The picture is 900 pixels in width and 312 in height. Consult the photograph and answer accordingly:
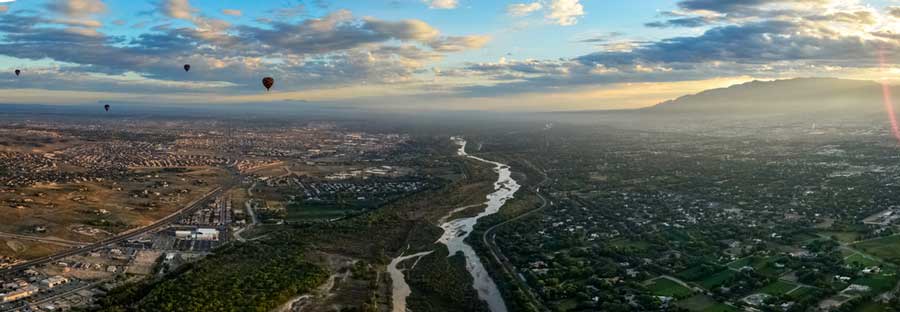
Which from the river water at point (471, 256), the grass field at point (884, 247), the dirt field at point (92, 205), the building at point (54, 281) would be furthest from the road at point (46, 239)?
the grass field at point (884, 247)

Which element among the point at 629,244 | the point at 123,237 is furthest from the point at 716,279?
the point at 123,237

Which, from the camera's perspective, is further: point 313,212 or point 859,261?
point 313,212

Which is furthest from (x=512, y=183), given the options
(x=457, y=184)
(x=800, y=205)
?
(x=800, y=205)

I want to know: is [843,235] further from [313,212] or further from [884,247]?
[313,212]

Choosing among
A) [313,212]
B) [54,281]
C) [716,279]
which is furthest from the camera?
[313,212]

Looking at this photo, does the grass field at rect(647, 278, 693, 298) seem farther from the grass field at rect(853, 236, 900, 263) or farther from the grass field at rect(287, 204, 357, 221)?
the grass field at rect(287, 204, 357, 221)
